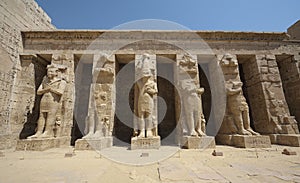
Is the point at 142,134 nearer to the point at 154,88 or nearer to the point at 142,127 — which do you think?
the point at 142,127

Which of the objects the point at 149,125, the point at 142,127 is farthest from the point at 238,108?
the point at 142,127

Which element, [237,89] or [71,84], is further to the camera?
[71,84]

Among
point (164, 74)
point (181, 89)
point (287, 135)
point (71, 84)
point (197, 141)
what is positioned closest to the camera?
point (197, 141)

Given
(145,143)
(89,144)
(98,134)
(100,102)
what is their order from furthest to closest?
(100,102), (98,134), (145,143), (89,144)

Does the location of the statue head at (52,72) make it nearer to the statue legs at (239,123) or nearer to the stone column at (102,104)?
the stone column at (102,104)

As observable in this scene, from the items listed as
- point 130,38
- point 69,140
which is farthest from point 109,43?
point 69,140

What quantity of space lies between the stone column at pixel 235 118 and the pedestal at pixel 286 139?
3.23 feet

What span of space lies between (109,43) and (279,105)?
6.99 meters

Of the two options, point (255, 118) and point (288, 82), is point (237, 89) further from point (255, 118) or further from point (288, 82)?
point (288, 82)

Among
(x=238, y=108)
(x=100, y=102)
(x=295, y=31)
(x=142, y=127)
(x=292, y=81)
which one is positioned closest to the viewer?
(x=142, y=127)

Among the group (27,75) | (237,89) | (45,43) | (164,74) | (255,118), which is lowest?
(255,118)

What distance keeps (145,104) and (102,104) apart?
152 cm

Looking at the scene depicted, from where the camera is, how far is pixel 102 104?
525cm

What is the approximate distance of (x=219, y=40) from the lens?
653cm
